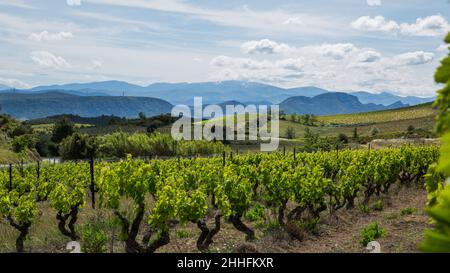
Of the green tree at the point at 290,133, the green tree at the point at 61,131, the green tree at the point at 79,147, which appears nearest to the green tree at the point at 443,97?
the green tree at the point at 79,147

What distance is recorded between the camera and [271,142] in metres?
76.0

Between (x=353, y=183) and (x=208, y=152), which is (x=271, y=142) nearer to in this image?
(x=208, y=152)

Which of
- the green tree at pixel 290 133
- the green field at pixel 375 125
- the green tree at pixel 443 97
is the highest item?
the green tree at pixel 443 97

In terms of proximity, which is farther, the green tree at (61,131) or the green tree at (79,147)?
the green tree at (61,131)

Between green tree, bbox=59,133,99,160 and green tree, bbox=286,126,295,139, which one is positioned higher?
green tree, bbox=59,133,99,160

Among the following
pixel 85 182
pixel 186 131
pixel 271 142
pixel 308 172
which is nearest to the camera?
pixel 308 172

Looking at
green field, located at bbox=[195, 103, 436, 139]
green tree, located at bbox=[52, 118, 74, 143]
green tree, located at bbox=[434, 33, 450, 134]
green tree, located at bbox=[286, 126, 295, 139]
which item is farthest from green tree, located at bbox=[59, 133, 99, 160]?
green tree, located at bbox=[286, 126, 295, 139]

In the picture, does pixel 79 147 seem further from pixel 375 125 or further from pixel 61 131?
pixel 375 125

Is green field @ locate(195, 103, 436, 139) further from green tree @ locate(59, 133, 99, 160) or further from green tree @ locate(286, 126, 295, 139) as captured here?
green tree @ locate(59, 133, 99, 160)

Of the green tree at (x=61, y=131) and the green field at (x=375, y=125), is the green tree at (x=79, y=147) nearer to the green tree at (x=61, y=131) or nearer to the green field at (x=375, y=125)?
the green tree at (x=61, y=131)

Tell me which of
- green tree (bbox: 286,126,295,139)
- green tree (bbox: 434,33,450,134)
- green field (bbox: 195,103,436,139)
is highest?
green tree (bbox: 434,33,450,134)

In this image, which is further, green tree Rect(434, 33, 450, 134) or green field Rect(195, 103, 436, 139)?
green field Rect(195, 103, 436, 139)
